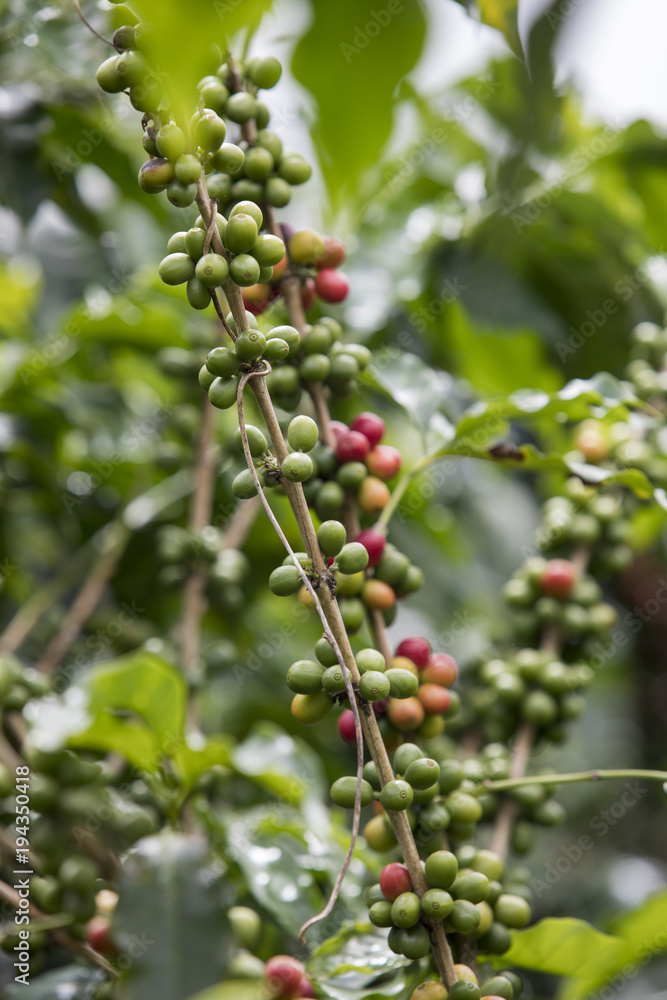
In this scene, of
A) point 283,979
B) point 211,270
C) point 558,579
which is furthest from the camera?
point 558,579

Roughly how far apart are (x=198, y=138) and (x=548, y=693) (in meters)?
0.70

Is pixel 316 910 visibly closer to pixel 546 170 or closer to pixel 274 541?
pixel 274 541

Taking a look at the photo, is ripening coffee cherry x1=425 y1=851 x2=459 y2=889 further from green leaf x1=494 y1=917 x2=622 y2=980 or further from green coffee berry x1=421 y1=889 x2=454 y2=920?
green leaf x1=494 y1=917 x2=622 y2=980

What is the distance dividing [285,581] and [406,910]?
25 cm

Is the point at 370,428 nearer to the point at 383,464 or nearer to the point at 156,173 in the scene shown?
the point at 383,464

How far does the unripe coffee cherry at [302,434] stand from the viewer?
1.92ft

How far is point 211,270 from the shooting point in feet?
1.71

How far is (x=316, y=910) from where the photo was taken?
33.1 inches

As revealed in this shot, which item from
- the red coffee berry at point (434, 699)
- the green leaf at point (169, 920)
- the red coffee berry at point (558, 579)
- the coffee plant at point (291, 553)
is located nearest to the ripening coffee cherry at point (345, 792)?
the coffee plant at point (291, 553)

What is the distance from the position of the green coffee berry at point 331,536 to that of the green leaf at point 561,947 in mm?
389

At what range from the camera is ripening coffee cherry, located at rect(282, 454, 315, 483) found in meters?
0.54

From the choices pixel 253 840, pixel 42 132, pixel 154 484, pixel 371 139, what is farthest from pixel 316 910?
pixel 42 132

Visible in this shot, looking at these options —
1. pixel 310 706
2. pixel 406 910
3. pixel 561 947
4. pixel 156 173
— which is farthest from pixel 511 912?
pixel 156 173

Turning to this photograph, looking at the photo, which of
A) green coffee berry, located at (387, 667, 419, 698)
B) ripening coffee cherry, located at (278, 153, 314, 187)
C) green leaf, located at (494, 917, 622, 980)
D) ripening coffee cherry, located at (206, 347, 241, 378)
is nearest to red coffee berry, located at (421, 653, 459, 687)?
green coffee berry, located at (387, 667, 419, 698)
